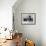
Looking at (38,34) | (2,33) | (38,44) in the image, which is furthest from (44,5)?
(2,33)

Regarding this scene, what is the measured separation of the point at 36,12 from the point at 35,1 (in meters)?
0.56

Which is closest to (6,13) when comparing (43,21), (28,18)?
(28,18)

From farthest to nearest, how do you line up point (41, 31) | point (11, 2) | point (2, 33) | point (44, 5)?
point (41, 31)
point (44, 5)
point (11, 2)
point (2, 33)

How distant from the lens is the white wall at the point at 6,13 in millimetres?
4934

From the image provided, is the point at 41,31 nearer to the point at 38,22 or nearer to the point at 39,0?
the point at 38,22

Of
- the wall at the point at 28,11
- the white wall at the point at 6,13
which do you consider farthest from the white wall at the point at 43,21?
the white wall at the point at 6,13

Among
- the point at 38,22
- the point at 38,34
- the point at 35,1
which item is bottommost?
the point at 38,34

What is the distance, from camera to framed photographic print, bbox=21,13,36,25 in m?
6.18

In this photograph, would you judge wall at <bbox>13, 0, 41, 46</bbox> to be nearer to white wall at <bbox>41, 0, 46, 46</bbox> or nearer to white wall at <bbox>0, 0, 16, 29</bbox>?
white wall at <bbox>41, 0, 46, 46</bbox>

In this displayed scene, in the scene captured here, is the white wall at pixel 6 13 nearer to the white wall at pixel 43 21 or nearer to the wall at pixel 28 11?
the wall at pixel 28 11

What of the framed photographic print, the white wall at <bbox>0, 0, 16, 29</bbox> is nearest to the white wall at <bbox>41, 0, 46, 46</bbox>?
the framed photographic print

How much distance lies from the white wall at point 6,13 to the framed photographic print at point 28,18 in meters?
1.32

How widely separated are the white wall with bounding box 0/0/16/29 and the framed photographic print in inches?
51.9

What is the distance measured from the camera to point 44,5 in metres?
5.69
